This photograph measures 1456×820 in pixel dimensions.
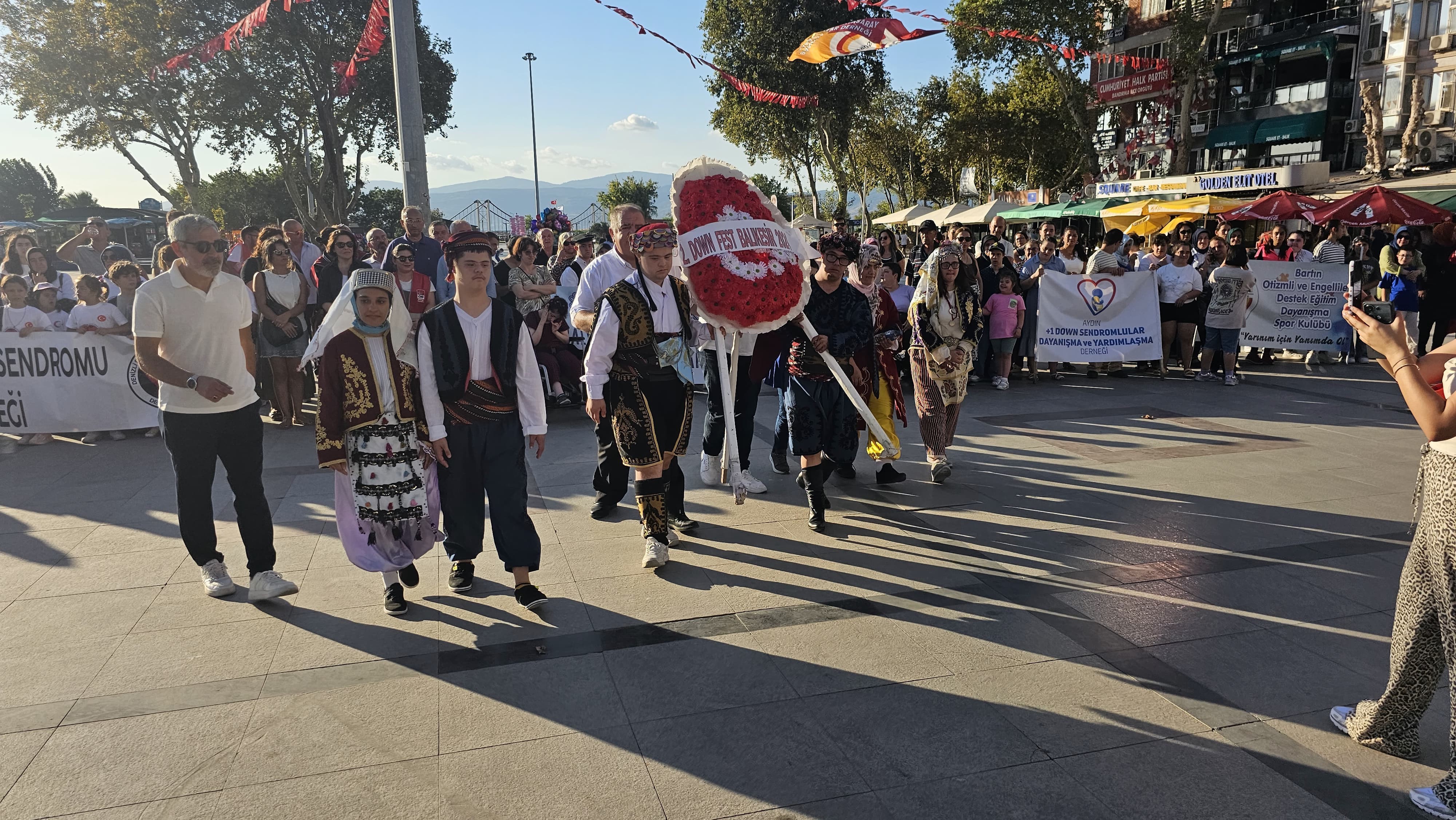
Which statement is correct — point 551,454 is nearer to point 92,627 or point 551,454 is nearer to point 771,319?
point 771,319

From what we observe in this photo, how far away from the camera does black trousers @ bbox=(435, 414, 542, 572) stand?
421cm

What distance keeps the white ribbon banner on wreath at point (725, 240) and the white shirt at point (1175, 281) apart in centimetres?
816

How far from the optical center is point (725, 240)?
473 centimetres

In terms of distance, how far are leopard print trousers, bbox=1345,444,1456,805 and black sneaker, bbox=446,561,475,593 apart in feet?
12.8

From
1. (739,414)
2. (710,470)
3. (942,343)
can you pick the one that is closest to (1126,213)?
(942,343)

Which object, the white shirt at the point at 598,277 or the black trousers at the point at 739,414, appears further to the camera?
the black trousers at the point at 739,414

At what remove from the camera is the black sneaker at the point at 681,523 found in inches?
214

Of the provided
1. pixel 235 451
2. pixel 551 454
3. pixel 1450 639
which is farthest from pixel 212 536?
pixel 1450 639

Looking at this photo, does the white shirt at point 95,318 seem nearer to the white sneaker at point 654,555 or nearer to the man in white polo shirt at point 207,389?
the man in white polo shirt at point 207,389

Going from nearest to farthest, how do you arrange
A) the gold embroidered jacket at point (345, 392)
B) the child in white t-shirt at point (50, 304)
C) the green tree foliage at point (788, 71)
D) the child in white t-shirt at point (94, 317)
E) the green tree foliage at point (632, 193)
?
the gold embroidered jacket at point (345, 392) < the child in white t-shirt at point (94, 317) < the child in white t-shirt at point (50, 304) < the green tree foliage at point (788, 71) < the green tree foliage at point (632, 193)

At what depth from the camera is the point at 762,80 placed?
2788 centimetres

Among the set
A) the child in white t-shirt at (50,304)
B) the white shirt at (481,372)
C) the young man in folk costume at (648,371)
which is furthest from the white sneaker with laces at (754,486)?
the child in white t-shirt at (50,304)

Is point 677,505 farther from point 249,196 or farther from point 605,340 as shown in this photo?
point 249,196

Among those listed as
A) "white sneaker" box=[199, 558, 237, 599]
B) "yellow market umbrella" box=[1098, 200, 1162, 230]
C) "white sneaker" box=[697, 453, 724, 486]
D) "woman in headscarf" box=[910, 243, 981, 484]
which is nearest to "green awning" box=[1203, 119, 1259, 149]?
"yellow market umbrella" box=[1098, 200, 1162, 230]
